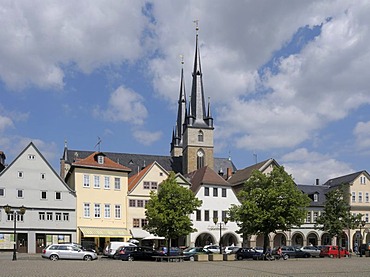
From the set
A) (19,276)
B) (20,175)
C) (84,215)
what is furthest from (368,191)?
(19,276)

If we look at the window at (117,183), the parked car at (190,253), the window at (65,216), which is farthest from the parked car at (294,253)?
the window at (65,216)

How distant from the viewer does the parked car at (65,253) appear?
43.0 m

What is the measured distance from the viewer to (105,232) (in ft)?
206

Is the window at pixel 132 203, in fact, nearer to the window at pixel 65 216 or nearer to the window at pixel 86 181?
the window at pixel 86 181

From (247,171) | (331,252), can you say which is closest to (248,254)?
(331,252)

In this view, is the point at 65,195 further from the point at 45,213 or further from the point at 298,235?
the point at 298,235

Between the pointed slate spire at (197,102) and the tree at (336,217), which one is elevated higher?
the pointed slate spire at (197,102)

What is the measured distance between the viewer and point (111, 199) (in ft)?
215

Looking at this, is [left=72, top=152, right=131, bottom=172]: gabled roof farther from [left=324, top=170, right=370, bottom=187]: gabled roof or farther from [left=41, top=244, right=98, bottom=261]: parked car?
[left=324, top=170, right=370, bottom=187]: gabled roof

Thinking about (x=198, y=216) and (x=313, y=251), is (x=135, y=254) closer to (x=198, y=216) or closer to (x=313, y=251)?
(x=198, y=216)

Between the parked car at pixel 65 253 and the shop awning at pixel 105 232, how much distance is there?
56.6 feet

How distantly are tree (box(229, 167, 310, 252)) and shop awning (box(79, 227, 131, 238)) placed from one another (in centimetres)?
1735

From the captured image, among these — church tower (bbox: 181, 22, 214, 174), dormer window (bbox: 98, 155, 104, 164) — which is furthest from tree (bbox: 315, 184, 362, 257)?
church tower (bbox: 181, 22, 214, 174)

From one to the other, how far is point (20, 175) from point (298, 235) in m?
40.1
